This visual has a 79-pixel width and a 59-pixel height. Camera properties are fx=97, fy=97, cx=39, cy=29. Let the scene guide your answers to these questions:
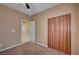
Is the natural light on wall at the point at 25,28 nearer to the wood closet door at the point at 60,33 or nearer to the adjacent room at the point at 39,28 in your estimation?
the adjacent room at the point at 39,28

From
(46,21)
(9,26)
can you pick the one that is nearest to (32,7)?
(46,21)

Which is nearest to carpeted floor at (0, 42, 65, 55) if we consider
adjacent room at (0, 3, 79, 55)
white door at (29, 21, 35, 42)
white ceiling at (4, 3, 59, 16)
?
adjacent room at (0, 3, 79, 55)

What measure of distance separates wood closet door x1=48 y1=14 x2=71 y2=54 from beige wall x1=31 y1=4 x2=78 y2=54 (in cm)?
7

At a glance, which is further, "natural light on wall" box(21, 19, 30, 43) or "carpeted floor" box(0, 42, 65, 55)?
"natural light on wall" box(21, 19, 30, 43)

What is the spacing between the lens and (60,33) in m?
1.98

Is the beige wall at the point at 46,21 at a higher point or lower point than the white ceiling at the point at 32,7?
lower

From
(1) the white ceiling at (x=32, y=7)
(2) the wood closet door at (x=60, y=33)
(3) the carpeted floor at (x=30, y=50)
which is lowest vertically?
(3) the carpeted floor at (x=30, y=50)

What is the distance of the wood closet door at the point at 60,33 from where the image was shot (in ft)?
6.28

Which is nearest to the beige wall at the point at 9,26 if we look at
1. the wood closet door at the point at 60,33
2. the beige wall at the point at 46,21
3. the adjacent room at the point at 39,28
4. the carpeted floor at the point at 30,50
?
the adjacent room at the point at 39,28

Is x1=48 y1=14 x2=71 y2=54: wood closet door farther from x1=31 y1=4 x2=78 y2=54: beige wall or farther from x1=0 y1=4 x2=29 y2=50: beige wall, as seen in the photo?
x1=0 y1=4 x2=29 y2=50: beige wall

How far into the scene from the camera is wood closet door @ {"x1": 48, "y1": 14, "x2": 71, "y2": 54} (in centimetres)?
192

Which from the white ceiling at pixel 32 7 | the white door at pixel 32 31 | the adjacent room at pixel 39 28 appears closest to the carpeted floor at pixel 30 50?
the adjacent room at pixel 39 28

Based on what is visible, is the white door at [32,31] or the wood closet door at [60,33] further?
the white door at [32,31]
